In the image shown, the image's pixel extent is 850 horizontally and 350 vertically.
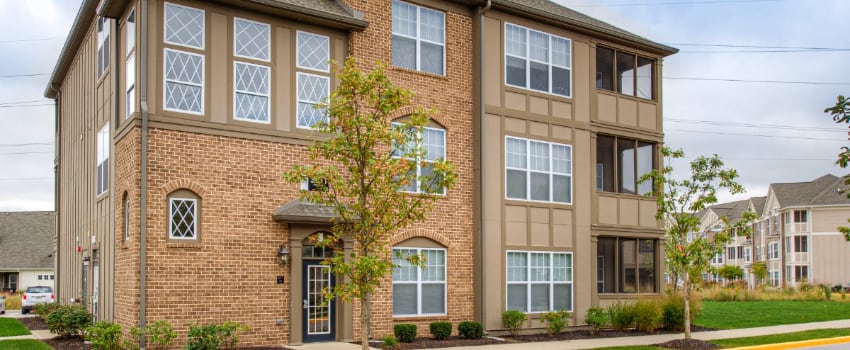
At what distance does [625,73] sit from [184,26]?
14.2 m

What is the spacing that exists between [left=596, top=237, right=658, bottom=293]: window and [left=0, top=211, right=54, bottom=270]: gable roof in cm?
4361

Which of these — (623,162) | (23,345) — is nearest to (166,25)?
(23,345)

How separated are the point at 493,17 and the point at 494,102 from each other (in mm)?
2321

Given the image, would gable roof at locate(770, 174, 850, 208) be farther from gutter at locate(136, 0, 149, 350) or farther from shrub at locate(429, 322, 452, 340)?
gutter at locate(136, 0, 149, 350)

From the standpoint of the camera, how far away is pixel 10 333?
2338 cm

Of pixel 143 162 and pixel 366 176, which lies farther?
pixel 143 162

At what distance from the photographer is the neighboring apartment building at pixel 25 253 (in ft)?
185

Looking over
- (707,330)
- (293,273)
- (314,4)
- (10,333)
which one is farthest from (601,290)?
(10,333)

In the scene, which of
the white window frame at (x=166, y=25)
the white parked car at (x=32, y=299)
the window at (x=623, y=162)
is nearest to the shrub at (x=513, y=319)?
the window at (x=623, y=162)

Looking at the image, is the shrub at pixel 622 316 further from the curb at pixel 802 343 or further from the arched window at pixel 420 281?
the arched window at pixel 420 281

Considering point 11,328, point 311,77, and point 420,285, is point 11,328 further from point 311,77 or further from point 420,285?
point 311,77

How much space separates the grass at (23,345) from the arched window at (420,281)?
316 inches

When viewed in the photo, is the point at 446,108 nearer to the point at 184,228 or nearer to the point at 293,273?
the point at 293,273

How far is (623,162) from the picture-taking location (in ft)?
86.9
